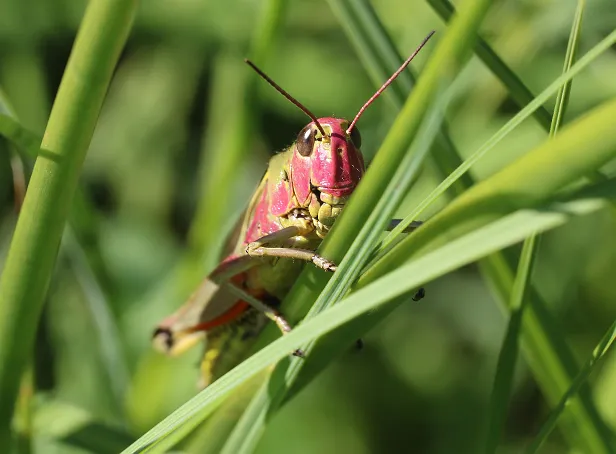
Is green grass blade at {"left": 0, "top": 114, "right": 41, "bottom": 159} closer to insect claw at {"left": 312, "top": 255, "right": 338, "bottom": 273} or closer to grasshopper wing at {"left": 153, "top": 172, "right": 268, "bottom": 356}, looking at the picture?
insect claw at {"left": 312, "top": 255, "right": 338, "bottom": 273}

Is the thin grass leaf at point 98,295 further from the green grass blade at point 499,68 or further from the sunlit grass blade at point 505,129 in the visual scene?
the sunlit grass blade at point 505,129

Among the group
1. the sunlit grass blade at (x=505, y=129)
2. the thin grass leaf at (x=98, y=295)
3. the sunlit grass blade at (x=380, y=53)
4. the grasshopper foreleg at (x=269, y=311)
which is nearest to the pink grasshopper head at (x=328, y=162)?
the sunlit grass blade at (x=380, y=53)

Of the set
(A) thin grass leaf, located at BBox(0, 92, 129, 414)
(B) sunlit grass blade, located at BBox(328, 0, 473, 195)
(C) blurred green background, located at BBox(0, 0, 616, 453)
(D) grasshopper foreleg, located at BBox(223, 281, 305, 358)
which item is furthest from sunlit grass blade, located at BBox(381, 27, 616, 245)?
(A) thin grass leaf, located at BBox(0, 92, 129, 414)

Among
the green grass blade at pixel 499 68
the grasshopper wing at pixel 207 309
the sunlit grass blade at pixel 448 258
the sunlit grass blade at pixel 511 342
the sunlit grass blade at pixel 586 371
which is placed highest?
the grasshopper wing at pixel 207 309

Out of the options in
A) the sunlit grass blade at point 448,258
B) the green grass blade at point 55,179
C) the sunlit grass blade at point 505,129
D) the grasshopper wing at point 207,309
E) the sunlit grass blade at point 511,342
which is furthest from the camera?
the grasshopper wing at point 207,309

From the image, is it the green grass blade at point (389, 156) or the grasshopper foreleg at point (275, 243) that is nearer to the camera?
the green grass blade at point (389, 156)

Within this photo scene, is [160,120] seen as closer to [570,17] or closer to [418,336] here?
[418,336]

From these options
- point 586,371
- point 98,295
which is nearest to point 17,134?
point 586,371

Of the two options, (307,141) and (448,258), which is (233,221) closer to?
(307,141)
